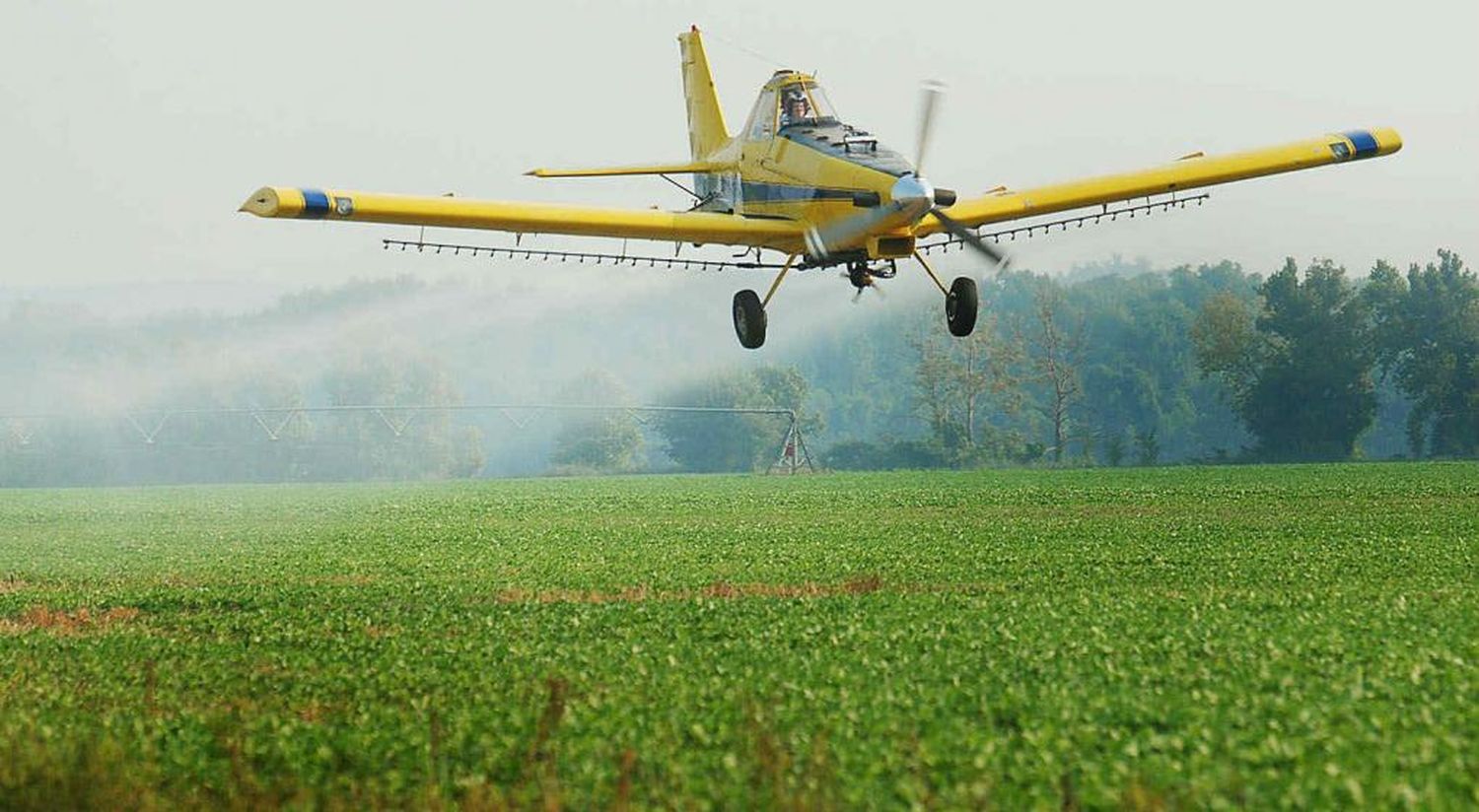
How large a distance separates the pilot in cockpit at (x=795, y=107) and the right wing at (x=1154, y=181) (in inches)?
124

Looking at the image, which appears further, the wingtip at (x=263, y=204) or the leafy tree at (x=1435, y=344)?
the leafy tree at (x=1435, y=344)

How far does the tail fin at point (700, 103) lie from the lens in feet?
145

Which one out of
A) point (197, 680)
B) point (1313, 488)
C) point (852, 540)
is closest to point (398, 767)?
point (197, 680)

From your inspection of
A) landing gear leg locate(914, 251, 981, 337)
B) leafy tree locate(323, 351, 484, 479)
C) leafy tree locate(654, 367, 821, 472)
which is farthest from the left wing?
leafy tree locate(323, 351, 484, 479)

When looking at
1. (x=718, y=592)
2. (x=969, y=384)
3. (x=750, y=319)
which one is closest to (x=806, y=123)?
(x=750, y=319)

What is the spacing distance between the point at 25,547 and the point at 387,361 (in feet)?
301

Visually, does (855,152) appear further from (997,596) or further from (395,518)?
(395,518)

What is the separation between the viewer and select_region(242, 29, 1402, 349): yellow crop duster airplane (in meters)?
32.6

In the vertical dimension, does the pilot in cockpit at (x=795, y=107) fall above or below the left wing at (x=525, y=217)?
above

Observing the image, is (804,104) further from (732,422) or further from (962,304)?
(732,422)

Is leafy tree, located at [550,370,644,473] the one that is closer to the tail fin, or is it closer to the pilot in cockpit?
the tail fin

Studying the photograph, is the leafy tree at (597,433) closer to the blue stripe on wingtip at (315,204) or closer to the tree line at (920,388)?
the tree line at (920,388)

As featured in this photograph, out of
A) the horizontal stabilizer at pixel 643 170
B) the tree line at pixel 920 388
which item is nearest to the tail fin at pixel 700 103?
the horizontal stabilizer at pixel 643 170

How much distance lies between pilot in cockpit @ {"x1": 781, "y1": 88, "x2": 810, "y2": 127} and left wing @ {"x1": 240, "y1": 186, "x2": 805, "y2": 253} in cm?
186
